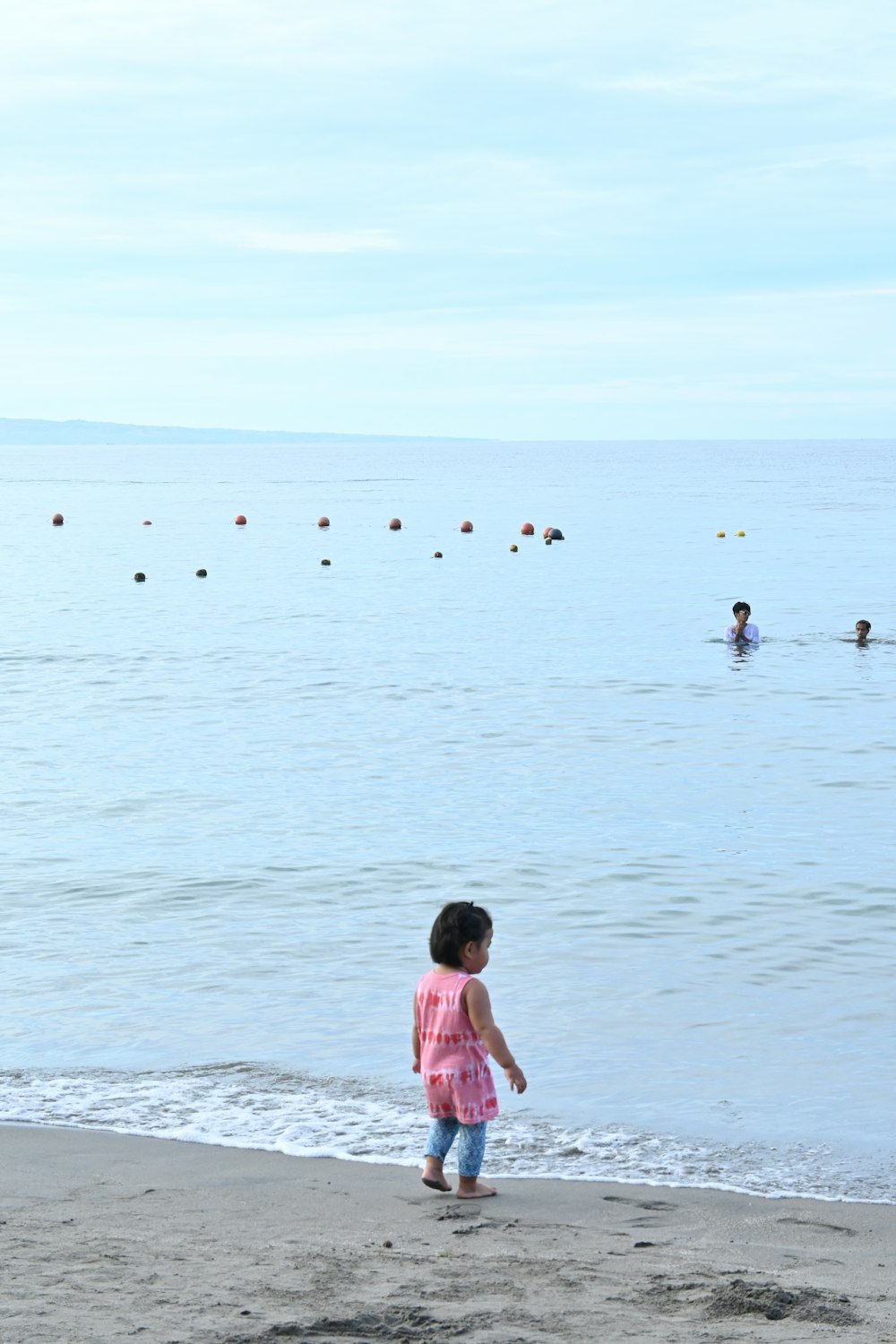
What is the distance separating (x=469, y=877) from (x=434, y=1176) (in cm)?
647

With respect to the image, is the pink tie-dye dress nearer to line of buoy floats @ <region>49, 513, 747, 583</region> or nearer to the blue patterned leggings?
the blue patterned leggings

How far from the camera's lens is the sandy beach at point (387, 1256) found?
17.8ft

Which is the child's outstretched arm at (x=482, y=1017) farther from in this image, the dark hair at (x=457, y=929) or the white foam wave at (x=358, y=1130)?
the white foam wave at (x=358, y=1130)

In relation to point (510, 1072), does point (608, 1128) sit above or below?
below

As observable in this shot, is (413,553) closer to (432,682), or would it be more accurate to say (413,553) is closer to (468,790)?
(432,682)

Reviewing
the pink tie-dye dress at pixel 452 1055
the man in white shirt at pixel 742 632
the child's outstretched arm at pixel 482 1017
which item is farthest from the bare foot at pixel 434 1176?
the man in white shirt at pixel 742 632

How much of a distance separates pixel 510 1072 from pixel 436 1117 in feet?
2.05

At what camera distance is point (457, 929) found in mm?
6918

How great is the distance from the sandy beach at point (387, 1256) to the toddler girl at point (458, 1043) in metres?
0.20

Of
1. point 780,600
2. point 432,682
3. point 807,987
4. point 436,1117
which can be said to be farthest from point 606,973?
point 780,600

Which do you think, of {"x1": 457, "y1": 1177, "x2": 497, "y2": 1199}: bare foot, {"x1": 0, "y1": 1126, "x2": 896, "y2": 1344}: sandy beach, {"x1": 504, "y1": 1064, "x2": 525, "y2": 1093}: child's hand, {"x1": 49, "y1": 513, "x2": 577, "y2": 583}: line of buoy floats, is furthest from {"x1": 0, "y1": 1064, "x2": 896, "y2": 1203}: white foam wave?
{"x1": 49, "y1": 513, "x2": 577, "y2": 583}: line of buoy floats

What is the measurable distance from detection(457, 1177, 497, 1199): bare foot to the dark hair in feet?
3.25

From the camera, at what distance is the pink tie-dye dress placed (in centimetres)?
702

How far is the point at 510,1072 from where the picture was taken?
6777 millimetres
